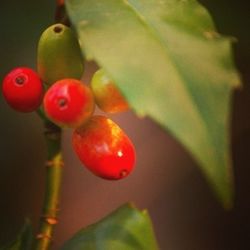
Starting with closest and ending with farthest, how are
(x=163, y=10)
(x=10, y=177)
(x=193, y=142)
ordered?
(x=193, y=142) < (x=163, y=10) < (x=10, y=177)

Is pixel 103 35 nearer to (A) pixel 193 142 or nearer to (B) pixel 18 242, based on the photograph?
(A) pixel 193 142

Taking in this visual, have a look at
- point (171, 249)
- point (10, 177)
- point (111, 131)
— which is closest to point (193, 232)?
point (171, 249)

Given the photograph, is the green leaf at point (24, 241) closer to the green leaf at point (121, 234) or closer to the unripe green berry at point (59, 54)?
the green leaf at point (121, 234)

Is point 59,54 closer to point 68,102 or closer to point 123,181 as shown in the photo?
point 68,102

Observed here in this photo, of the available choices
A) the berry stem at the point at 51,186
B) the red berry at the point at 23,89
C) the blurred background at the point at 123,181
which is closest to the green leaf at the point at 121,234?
the berry stem at the point at 51,186

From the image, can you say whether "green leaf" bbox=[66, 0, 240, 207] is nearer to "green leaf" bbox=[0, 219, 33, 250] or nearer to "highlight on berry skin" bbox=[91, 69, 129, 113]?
"highlight on berry skin" bbox=[91, 69, 129, 113]

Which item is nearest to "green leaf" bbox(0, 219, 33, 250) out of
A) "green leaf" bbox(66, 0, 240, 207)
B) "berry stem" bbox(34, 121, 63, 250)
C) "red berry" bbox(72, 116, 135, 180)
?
"berry stem" bbox(34, 121, 63, 250)
